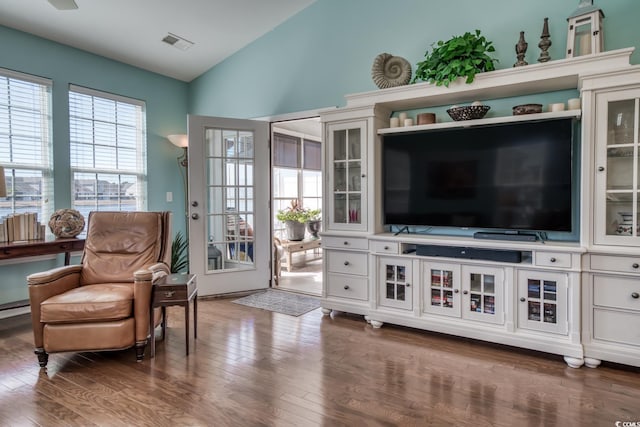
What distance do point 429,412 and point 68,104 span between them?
445 cm

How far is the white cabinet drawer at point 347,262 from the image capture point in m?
3.47

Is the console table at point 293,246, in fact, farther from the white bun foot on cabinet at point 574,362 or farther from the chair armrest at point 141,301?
the white bun foot on cabinet at point 574,362

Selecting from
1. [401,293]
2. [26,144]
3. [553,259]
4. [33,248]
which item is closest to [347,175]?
[401,293]

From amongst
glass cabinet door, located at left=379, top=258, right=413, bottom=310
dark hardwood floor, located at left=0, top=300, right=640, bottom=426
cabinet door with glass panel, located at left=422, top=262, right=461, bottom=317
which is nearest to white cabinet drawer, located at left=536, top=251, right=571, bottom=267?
cabinet door with glass panel, located at left=422, top=262, right=461, bottom=317

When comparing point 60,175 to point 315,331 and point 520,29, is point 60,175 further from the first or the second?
point 520,29

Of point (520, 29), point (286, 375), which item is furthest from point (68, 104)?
point (520, 29)

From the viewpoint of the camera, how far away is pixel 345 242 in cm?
355

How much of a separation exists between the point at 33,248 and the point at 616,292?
4497 mm

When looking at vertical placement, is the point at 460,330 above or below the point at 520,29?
below

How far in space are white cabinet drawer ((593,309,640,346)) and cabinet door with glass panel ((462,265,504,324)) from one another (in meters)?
0.57

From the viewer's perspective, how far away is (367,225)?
11.3ft

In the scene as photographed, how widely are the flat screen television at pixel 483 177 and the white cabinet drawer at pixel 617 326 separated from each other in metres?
0.61

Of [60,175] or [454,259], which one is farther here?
[60,175]

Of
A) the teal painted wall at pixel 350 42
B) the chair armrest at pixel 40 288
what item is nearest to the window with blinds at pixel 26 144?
the chair armrest at pixel 40 288
